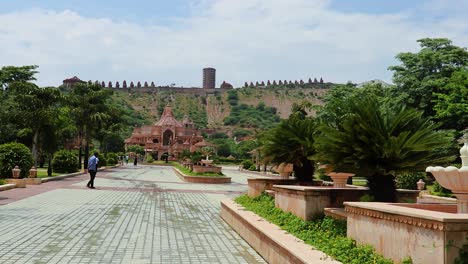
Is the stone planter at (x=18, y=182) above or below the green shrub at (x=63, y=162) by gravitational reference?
below

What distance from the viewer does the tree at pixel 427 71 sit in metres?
35.2

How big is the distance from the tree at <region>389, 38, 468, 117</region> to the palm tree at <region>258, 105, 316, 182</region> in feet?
75.3

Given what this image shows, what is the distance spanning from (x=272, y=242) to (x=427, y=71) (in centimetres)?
3264

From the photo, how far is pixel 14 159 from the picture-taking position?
23031 mm

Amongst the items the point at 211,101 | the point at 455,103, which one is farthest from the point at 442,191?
the point at 211,101

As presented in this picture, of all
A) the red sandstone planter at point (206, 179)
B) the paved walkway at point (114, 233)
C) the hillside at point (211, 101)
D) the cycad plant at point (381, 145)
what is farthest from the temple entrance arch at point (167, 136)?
the cycad plant at point (381, 145)

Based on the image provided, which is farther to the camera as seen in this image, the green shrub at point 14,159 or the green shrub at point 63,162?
the green shrub at point 63,162

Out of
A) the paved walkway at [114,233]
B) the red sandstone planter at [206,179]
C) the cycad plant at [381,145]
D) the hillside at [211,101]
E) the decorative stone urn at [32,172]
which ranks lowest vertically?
the red sandstone planter at [206,179]

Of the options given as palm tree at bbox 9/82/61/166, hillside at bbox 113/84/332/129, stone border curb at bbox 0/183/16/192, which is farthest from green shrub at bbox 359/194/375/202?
hillside at bbox 113/84/332/129

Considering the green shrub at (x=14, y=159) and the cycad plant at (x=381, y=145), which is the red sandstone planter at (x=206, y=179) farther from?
the cycad plant at (x=381, y=145)

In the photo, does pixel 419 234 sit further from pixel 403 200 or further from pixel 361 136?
pixel 403 200

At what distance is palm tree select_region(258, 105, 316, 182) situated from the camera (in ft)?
44.8

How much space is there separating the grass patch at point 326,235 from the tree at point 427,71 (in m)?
27.0

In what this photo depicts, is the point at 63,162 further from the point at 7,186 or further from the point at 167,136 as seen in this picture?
the point at 167,136
